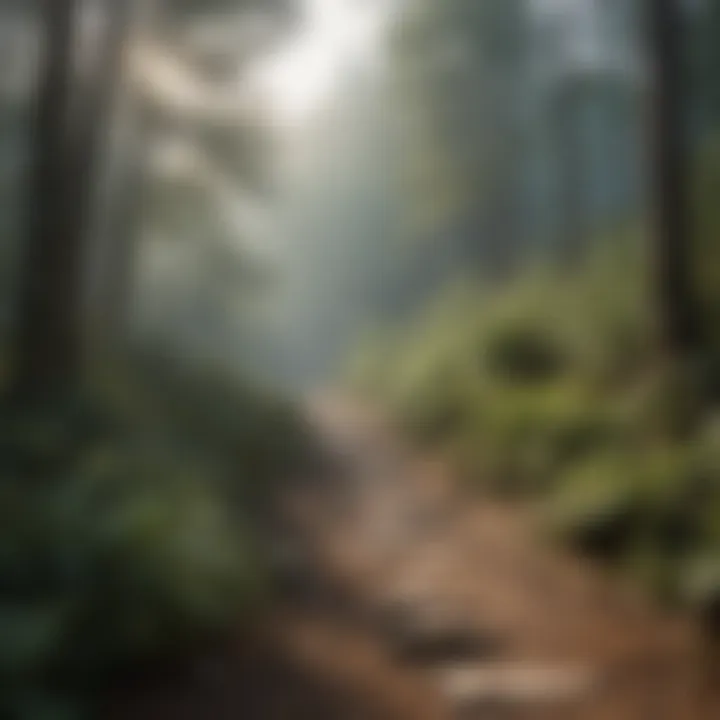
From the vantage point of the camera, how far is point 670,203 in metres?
2.40

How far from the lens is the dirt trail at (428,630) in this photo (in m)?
2.21

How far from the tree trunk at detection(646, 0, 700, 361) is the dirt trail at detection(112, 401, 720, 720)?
530 millimetres

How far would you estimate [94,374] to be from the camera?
2449 mm

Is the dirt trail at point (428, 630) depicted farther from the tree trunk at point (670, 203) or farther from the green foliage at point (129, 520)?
the tree trunk at point (670, 203)

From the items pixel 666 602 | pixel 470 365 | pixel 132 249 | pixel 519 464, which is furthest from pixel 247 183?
pixel 666 602

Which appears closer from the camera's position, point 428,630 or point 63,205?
point 428,630

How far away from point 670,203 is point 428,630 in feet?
3.35

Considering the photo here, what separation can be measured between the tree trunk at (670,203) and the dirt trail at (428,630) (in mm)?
530

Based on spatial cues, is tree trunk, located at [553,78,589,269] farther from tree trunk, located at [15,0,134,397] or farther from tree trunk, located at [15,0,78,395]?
tree trunk, located at [15,0,78,395]

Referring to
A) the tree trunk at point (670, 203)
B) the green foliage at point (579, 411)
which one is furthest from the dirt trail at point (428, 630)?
the tree trunk at point (670, 203)

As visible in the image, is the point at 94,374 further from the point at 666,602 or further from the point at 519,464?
the point at 666,602

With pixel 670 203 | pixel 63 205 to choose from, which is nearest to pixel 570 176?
pixel 670 203

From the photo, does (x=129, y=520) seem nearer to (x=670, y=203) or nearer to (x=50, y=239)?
(x=50, y=239)

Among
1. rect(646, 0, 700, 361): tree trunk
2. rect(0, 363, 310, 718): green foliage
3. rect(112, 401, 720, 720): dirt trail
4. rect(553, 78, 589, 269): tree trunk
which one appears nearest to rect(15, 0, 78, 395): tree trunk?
rect(0, 363, 310, 718): green foliage
